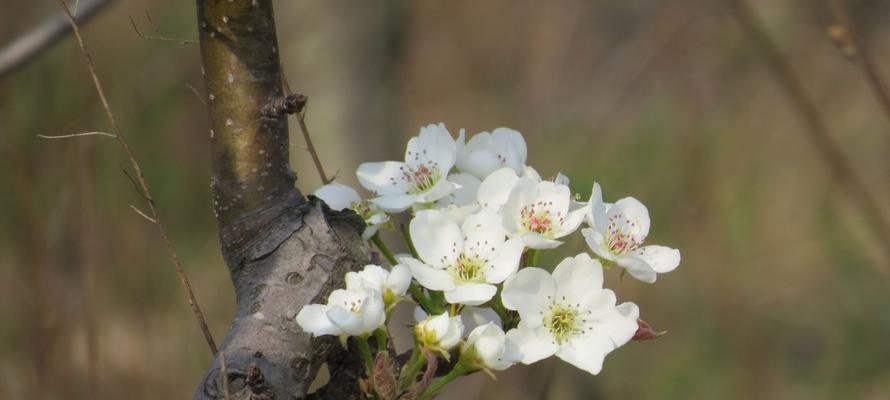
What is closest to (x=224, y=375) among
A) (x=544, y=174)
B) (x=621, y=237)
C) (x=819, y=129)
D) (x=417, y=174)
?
(x=417, y=174)

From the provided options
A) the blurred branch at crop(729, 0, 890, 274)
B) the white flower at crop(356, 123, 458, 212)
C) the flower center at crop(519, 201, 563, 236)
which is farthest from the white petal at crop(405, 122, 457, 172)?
the blurred branch at crop(729, 0, 890, 274)

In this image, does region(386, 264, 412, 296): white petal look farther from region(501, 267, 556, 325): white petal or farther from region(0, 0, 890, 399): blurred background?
region(0, 0, 890, 399): blurred background

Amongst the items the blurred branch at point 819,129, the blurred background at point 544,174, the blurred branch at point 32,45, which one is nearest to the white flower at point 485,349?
the blurred background at point 544,174

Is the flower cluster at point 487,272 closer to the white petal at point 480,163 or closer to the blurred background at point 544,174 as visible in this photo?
the white petal at point 480,163

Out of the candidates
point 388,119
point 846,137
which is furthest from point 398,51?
point 846,137

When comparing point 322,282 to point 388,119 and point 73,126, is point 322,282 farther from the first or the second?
point 388,119

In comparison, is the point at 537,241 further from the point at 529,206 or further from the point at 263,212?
the point at 263,212
